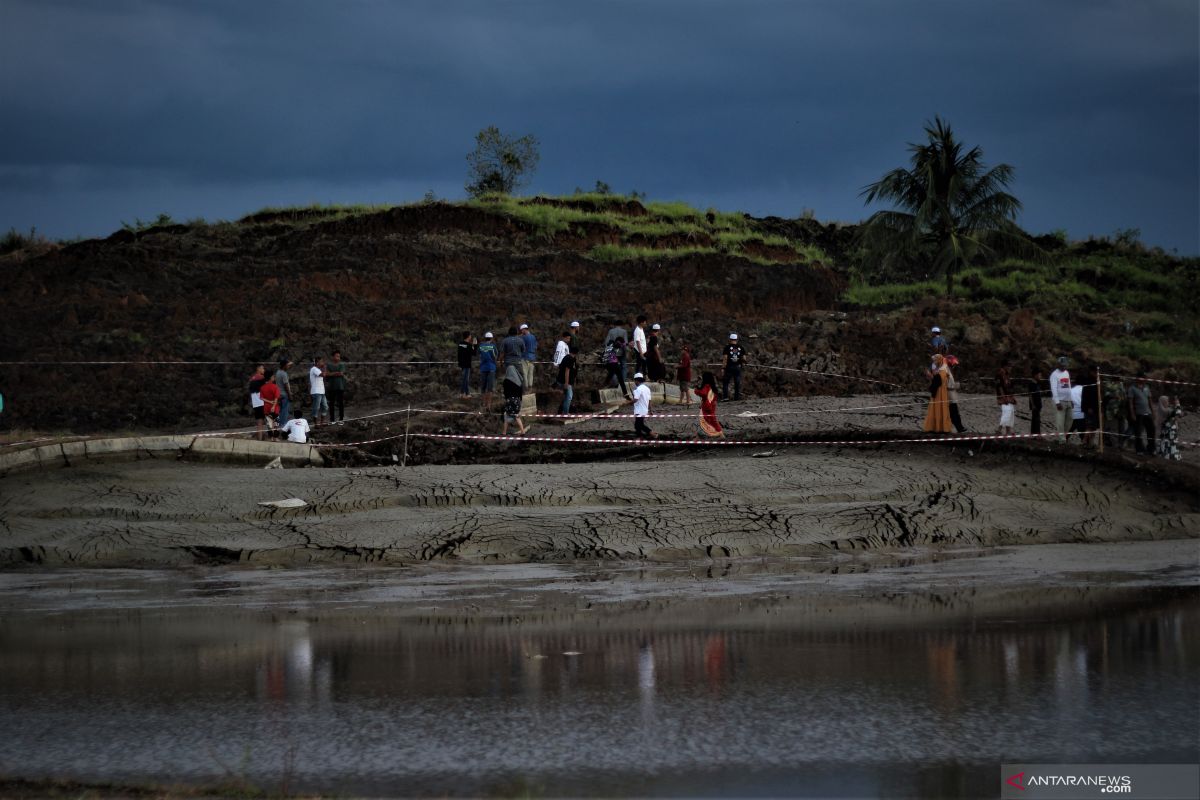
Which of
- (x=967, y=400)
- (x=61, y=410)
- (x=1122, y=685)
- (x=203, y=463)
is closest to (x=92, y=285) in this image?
(x=61, y=410)

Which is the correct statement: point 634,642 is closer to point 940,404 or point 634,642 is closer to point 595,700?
point 595,700

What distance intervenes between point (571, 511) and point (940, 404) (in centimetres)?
736

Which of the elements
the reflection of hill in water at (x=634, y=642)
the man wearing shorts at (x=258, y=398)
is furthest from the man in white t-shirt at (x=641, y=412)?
the reflection of hill in water at (x=634, y=642)

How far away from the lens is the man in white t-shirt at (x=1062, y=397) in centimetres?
2075

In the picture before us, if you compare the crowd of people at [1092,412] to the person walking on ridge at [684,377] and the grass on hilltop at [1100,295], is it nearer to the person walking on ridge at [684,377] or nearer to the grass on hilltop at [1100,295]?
the person walking on ridge at [684,377]

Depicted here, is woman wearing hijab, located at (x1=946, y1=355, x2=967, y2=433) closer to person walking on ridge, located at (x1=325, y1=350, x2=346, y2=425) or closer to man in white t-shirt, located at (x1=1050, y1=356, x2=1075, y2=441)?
man in white t-shirt, located at (x1=1050, y1=356, x2=1075, y2=441)

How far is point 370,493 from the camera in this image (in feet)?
55.6

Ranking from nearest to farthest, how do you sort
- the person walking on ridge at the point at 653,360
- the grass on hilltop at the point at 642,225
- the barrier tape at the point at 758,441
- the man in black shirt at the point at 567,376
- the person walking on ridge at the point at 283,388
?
the barrier tape at the point at 758,441 < the person walking on ridge at the point at 283,388 < the man in black shirt at the point at 567,376 < the person walking on ridge at the point at 653,360 < the grass on hilltop at the point at 642,225

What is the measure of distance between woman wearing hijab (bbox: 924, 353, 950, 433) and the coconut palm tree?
75.5 feet

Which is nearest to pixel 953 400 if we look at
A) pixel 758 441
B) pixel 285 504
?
pixel 758 441

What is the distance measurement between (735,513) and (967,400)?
13.4m

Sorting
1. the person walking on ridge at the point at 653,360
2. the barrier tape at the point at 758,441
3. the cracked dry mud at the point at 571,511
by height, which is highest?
the person walking on ridge at the point at 653,360

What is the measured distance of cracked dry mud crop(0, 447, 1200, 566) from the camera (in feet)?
48.1

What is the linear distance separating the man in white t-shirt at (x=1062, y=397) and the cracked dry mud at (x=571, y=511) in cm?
296
